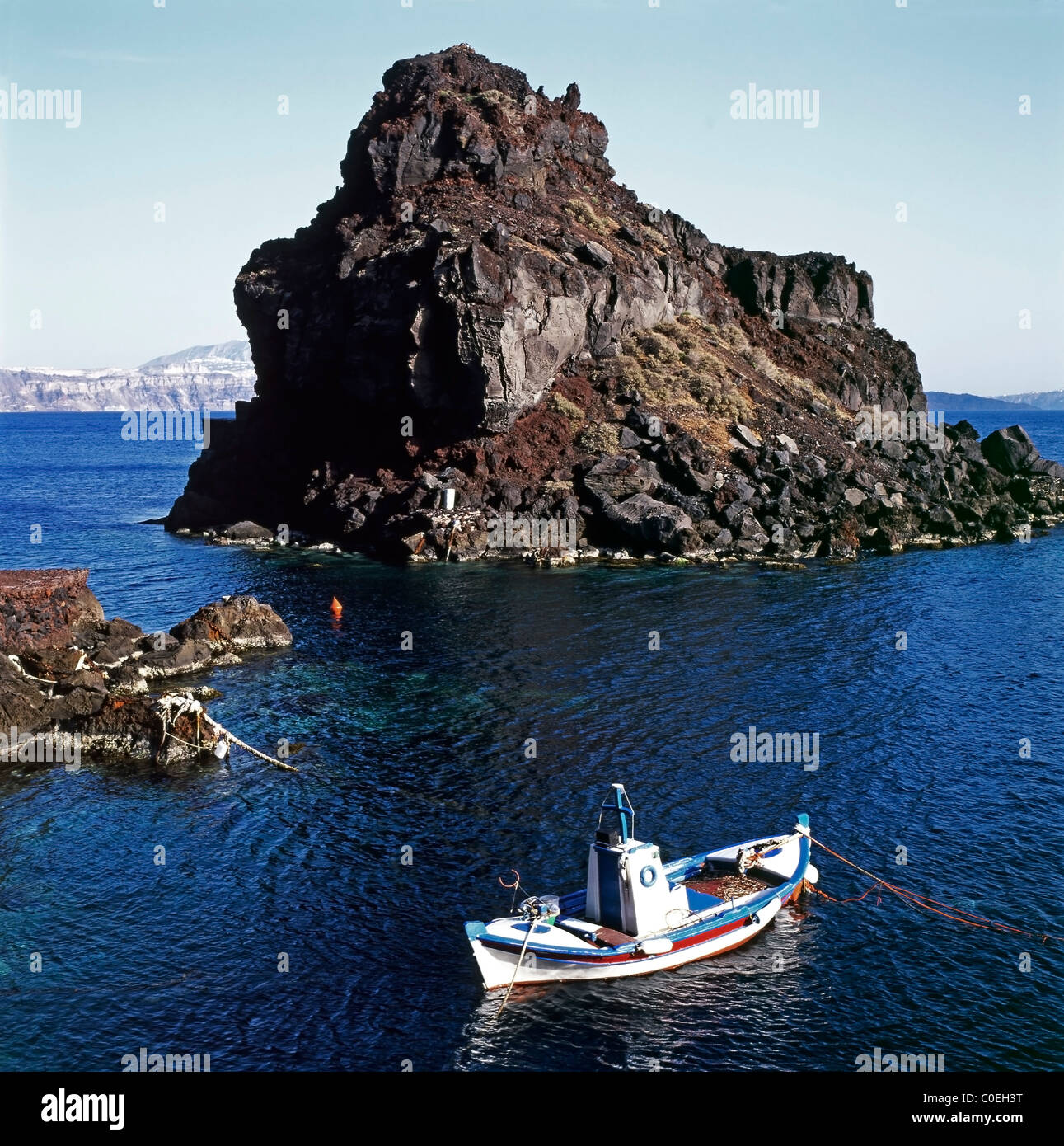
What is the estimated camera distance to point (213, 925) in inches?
1307

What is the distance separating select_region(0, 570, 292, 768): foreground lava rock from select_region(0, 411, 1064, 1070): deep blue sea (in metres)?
2.11

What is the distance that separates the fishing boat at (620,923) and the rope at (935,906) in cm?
301

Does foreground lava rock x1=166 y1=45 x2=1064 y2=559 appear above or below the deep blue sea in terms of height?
above

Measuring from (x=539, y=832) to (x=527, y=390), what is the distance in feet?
192

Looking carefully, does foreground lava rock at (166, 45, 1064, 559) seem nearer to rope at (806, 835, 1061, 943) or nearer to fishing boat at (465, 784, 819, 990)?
rope at (806, 835, 1061, 943)

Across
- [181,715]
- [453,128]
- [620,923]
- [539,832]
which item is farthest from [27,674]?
[453,128]

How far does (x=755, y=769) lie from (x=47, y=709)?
30.9 m

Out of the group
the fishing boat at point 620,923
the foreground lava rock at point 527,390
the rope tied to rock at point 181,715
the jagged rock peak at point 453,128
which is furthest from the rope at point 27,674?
the jagged rock peak at point 453,128

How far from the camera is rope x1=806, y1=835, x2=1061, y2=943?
1283 inches

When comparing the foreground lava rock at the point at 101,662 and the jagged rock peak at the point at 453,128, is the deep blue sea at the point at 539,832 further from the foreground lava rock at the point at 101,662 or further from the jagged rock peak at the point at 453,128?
the jagged rock peak at the point at 453,128

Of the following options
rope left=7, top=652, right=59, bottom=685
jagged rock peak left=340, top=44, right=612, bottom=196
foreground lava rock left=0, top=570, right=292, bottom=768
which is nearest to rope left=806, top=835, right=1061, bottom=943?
foreground lava rock left=0, top=570, right=292, bottom=768

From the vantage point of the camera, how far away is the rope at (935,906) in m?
32.6
